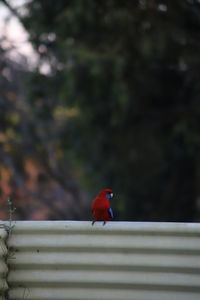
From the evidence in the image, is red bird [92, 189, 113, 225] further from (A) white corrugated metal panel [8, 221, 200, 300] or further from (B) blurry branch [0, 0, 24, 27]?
(B) blurry branch [0, 0, 24, 27]

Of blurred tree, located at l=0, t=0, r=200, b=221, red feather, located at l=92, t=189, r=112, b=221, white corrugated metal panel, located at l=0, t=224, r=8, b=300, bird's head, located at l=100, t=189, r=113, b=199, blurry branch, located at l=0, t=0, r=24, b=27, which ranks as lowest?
white corrugated metal panel, located at l=0, t=224, r=8, b=300

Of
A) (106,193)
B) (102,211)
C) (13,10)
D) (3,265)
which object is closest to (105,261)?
(3,265)

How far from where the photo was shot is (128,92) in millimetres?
15680

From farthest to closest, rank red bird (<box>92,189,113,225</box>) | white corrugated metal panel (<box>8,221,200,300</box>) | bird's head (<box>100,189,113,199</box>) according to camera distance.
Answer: bird's head (<box>100,189,113,199</box>), red bird (<box>92,189,113,225</box>), white corrugated metal panel (<box>8,221,200,300</box>)

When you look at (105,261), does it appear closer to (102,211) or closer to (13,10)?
(102,211)

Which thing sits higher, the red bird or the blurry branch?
the blurry branch

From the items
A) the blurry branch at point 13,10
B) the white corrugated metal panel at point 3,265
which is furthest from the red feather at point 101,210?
the blurry branch at point 13,10

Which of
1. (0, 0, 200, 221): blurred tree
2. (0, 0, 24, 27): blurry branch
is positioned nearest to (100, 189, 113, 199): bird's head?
(0, 0, 200, 221): blurred tree

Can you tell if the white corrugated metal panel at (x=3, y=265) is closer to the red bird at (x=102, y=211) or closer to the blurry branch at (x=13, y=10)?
the red bird at (x=102, y=211)

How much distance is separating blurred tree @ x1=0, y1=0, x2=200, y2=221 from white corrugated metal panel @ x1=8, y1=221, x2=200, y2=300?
34.8ft

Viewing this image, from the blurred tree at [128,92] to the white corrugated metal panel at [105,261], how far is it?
34.8 feet

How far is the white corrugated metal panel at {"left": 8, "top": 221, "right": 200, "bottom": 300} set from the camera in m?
4.57

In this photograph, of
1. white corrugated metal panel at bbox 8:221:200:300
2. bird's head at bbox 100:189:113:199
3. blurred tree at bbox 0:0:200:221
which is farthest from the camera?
blurred tree at bbox 0:0:200:221

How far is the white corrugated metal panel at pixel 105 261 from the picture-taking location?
4.57 m
